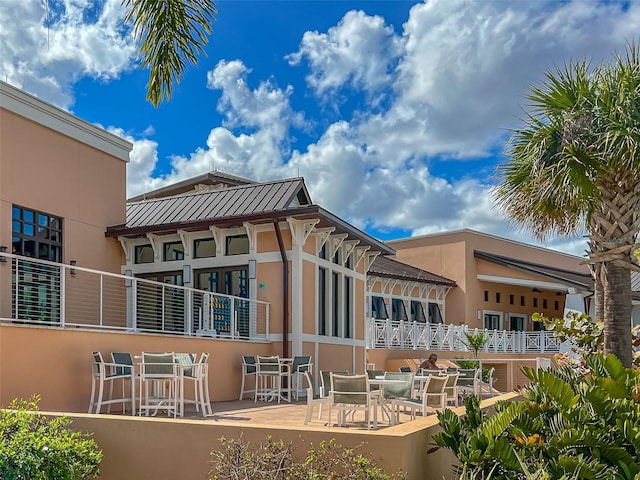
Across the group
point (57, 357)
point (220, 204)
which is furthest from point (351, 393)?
point (220, 204)

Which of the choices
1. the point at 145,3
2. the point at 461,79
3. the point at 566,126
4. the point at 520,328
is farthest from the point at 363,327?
the point at 520,328

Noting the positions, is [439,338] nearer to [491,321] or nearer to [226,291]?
[491,321]

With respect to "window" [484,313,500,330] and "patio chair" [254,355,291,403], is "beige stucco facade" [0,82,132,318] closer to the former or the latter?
"patio chair" [254,355,291,403]

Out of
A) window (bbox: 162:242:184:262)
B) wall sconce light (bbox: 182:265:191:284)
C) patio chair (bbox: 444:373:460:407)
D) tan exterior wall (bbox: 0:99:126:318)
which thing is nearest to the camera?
patio chair (bbox: 444:373:460:407)

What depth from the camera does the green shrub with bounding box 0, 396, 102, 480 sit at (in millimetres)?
5645

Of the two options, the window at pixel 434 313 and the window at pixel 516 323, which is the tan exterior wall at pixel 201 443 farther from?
the window at pixel 516 323

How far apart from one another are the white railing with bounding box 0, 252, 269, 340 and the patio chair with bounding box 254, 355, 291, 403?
35.3 inches

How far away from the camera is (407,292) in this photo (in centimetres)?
2880

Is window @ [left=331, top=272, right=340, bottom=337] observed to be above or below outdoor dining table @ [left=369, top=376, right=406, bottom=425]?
above

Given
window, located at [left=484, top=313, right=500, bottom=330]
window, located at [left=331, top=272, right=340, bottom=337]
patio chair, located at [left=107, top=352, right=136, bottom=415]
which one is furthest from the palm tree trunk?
window, located at [left=484, top=313, right=500, bottom=330]

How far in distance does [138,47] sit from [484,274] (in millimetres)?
24632

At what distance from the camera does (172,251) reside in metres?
16.1

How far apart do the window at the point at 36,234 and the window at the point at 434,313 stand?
1982cm

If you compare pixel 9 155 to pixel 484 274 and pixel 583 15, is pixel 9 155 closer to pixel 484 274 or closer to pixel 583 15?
pixel 583 15
